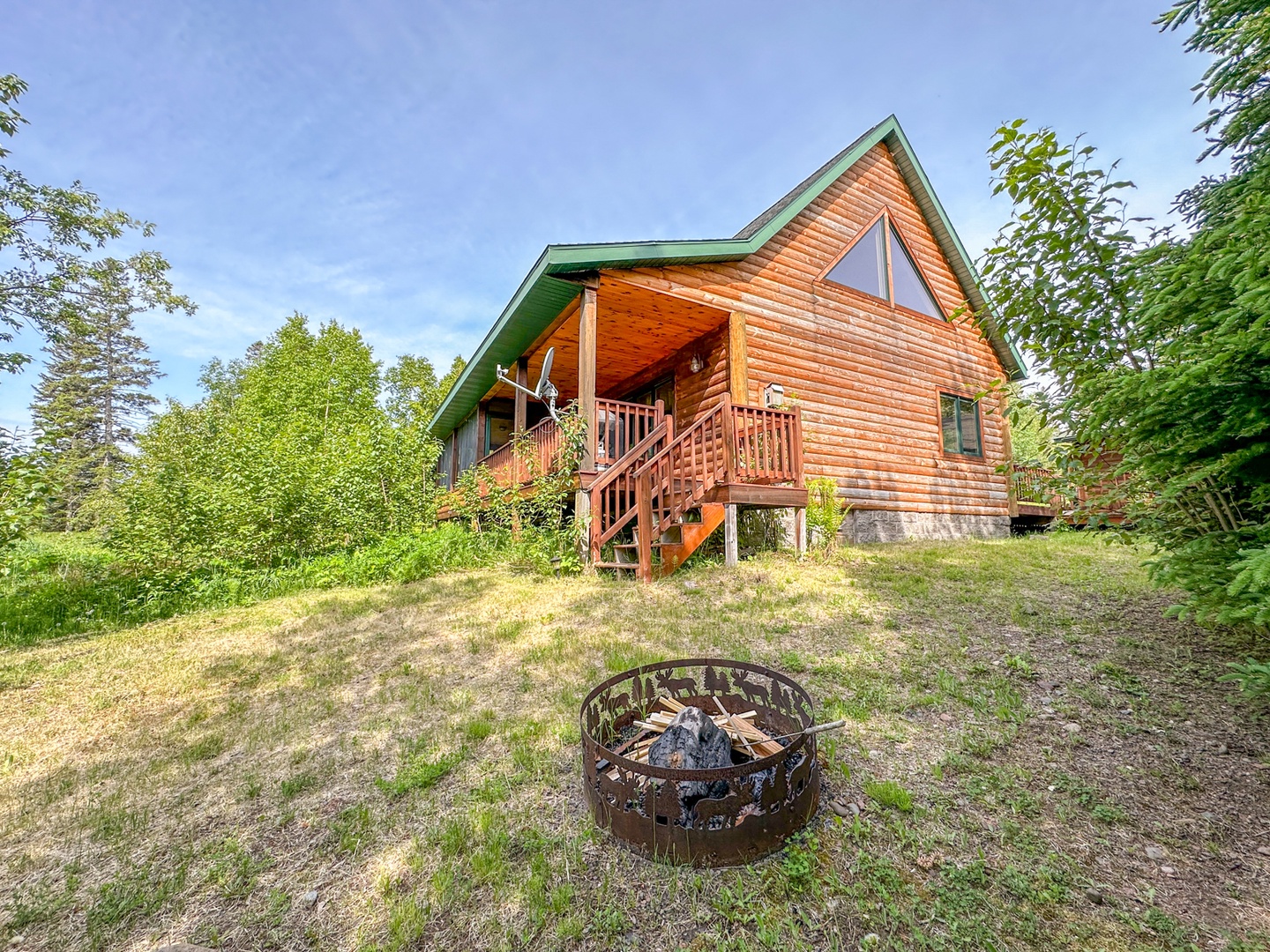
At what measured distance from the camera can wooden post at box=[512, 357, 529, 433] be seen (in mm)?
9547

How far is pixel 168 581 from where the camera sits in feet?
24.4

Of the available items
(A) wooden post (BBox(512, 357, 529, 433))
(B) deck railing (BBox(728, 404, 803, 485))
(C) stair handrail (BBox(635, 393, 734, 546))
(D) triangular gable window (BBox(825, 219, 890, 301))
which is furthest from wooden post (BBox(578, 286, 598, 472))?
(D) triangular gable window (BBox(825, 219, 890, 301))

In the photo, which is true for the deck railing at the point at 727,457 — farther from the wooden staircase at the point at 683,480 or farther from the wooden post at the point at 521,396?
the wooden post at the point at 521,396

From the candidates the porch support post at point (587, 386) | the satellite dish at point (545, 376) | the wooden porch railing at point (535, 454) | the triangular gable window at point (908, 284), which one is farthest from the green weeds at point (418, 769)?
the triangular gable window at point (908, 284)

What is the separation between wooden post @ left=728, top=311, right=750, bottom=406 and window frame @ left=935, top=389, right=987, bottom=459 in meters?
5.10

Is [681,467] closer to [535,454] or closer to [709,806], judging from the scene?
[535,454]

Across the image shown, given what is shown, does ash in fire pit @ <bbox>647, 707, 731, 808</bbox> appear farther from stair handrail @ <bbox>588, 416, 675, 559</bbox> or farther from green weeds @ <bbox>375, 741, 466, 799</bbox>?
stair handrail @ <bbox>588, 416, 675, 559</bbox>

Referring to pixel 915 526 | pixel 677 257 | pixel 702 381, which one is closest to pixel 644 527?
pixel 702 381

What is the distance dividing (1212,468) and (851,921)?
8.01ft

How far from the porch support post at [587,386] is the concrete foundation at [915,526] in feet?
16.0

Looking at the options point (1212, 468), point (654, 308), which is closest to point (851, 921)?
point (1212, 468)

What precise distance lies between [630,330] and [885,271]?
18.8 feet

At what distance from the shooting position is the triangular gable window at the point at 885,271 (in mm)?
10086

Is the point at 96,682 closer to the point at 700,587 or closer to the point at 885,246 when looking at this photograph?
the point at 700,587
